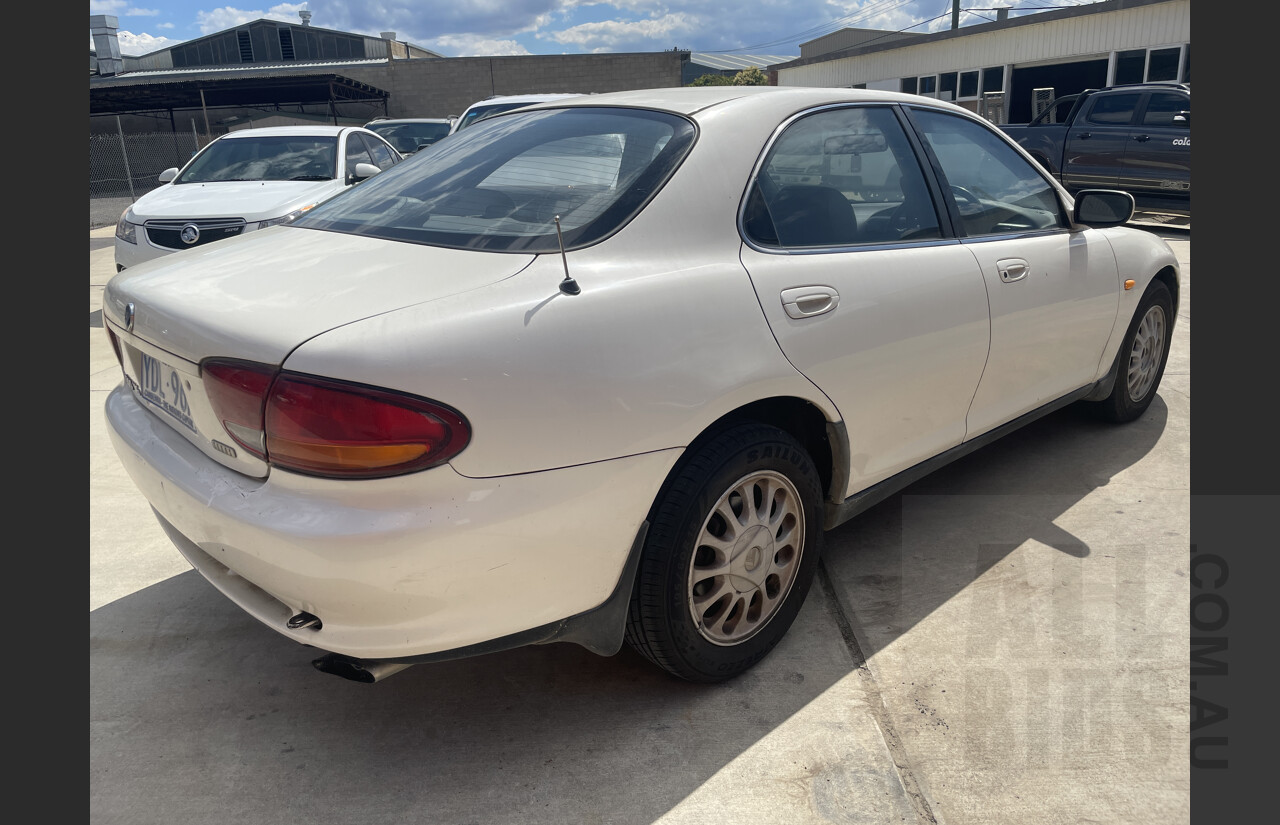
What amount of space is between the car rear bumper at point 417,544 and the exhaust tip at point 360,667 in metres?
0.05

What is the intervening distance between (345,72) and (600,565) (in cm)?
3806

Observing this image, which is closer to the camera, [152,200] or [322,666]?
[322,666]

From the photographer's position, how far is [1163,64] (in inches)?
740

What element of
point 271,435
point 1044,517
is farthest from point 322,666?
point 1044,517

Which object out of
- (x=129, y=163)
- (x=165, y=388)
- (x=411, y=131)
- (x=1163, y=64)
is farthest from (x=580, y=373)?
(x=129, y=163)

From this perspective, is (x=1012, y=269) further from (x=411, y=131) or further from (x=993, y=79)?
(x=993, y=79)

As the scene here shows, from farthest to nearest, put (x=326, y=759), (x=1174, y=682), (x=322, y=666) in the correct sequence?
1. (x=1174, y=682)
2. (x=326, y=759)
3. (x=322, y=666)

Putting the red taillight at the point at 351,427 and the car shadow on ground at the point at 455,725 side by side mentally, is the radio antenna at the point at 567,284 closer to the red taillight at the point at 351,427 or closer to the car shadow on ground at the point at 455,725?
the red taillight at the point at 351,427

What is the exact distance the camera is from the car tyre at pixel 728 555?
7.23 ft

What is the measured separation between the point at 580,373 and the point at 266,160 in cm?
754

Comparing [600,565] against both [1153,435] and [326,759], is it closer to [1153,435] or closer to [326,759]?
[326,759]

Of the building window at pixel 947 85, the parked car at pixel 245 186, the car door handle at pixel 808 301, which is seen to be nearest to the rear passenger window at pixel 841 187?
the car door handle at pixel 808 301

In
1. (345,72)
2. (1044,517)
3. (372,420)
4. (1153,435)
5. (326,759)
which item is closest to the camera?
(372,420)

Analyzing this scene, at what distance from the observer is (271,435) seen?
1858 mm
